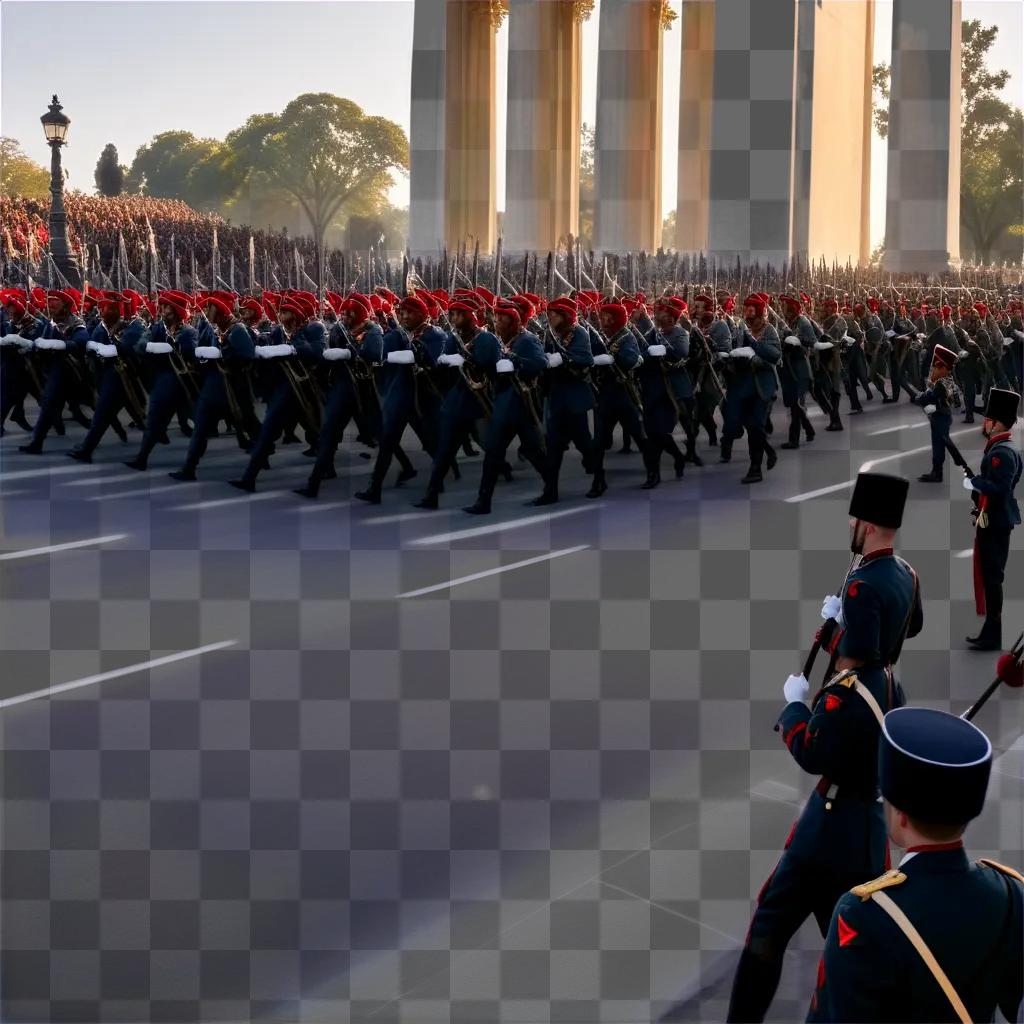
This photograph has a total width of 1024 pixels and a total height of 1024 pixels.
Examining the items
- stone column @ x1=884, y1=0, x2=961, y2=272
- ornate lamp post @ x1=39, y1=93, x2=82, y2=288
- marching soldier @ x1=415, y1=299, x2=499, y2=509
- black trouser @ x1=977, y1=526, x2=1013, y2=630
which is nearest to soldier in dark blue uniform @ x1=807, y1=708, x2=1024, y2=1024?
black trouser @ x1=977, y1=526, x2=1013, y2=630

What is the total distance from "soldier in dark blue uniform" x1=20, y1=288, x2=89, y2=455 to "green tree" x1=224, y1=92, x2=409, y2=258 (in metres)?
58.4

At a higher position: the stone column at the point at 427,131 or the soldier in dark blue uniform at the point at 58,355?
the stone column at the point at 427,131

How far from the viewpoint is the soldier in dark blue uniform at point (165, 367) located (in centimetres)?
1316

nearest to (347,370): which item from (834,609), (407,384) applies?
(407,384)

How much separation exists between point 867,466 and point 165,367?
6.82 m

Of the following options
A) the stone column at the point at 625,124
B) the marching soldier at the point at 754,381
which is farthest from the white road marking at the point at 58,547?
the stone column at the point at 625,124

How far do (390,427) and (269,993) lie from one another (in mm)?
8165

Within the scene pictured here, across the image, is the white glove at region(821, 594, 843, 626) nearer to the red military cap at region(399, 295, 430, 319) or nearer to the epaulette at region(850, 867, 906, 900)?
the epaulette at region(850, 867, 906, 900)

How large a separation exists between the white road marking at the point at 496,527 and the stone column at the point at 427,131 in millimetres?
28705

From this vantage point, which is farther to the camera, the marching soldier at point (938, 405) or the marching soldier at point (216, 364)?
the marching soldier at point (216, 364)

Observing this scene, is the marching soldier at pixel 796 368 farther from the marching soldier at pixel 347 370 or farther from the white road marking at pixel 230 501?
the white road marking at pixel 230 501

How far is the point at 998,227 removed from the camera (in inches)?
2726

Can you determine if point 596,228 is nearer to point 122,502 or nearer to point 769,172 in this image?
point 769,172

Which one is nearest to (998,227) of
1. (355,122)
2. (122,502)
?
(355,122)
